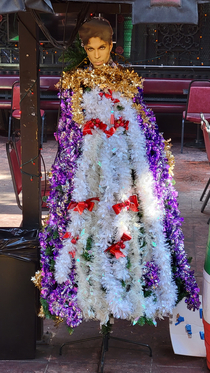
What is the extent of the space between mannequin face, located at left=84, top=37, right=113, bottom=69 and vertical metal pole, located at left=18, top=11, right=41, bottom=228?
33 cm

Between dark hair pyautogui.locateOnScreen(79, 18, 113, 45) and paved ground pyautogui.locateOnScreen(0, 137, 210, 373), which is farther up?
dark hair pyautogui.locateOnScreen(79, 18, 113, 45)

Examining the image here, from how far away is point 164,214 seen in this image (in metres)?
2.68

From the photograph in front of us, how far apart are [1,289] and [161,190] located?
1.06m

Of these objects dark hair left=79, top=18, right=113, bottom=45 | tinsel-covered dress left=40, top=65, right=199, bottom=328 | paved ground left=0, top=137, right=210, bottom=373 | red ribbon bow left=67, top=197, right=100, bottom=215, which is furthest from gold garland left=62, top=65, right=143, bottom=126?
paved ground left=0, top=137, right=210, bottom=373

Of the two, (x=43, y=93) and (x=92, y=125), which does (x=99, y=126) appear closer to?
(x=92, y=125)

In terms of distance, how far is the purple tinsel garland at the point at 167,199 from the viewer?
2.66 meters

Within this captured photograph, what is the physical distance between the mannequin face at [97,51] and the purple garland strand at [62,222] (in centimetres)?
25

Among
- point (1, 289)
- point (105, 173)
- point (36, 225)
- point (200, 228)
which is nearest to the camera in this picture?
point (105, 173)

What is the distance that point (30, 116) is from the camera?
285 centimetres

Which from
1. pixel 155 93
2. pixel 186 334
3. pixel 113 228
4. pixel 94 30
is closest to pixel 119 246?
pixel 113 228

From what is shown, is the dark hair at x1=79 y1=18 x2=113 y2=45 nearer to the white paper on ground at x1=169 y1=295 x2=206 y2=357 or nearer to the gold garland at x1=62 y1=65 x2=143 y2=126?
the gold garland at x1=62 y1=65 x2=143 y2=126

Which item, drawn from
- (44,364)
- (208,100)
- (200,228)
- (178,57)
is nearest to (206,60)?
(178,57)

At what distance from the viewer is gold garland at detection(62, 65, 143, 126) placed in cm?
261

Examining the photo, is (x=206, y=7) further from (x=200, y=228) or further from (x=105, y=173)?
(x=105, y=173)
